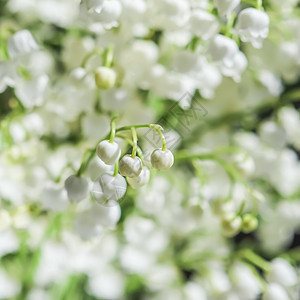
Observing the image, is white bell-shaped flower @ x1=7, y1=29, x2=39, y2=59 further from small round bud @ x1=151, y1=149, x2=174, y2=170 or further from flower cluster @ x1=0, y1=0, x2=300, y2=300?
small round bud @ x1=151, y1=149, x2=174, y2=170

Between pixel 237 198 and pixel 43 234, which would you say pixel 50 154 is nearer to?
pixel 43 234

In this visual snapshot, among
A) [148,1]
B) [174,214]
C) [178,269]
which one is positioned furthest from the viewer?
[178,269]

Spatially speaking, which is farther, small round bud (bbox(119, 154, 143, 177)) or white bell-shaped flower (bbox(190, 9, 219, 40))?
white bell-shaped flower (bbox(190, 9, 219, 40))

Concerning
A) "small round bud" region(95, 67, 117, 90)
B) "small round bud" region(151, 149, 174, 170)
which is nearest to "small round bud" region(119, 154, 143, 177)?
"small round bud" region(151, 149, 174, 170)

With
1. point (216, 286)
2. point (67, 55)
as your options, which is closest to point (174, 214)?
point (216, 286)

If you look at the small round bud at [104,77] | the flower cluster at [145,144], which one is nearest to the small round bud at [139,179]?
the flower cluster at [145,144]

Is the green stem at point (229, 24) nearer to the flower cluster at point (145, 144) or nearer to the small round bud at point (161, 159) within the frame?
the flower cluster at point (145, 144)
